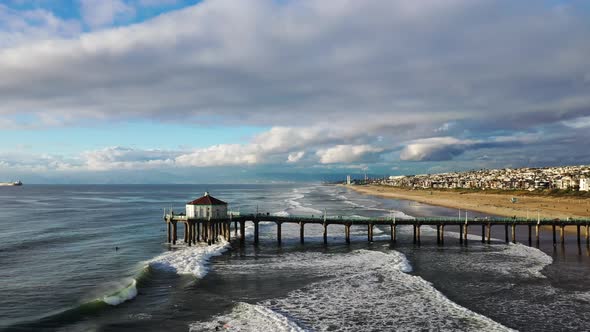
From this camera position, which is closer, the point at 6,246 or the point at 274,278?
the point at 274,278

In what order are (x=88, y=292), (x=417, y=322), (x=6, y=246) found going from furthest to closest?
(x=6, y=246), (x=88, y=292), (x=417, y=322)

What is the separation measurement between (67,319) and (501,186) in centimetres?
16469

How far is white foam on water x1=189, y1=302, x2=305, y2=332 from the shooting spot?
2162cm

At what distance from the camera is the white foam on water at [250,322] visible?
21.6m

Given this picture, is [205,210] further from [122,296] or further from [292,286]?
[122,296]

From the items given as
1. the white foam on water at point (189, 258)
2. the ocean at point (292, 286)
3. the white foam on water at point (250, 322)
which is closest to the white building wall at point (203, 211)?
the white foam on water at point (189, 258)

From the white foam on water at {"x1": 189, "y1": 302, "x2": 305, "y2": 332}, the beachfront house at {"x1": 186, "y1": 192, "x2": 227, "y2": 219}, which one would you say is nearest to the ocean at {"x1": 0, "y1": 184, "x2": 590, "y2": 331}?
the white foam on water at {"x1": 189, "y1": 302, "x2": 305, "y2": 332}

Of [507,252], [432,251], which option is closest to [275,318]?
[432,251]

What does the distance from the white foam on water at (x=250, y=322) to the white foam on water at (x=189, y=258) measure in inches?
368

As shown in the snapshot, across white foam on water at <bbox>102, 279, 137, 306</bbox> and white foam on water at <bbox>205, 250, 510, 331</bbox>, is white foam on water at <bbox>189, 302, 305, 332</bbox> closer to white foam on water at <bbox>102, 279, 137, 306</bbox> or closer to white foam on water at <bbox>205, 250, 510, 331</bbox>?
white foam on water at <bbox>205, 250, 510, 331</bbox>

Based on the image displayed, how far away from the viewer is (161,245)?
47.6 m

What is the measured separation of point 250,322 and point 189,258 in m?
17.9

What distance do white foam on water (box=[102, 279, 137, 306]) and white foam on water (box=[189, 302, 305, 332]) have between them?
21.1ft

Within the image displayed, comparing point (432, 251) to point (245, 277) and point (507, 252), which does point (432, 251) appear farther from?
point (245, 277)
